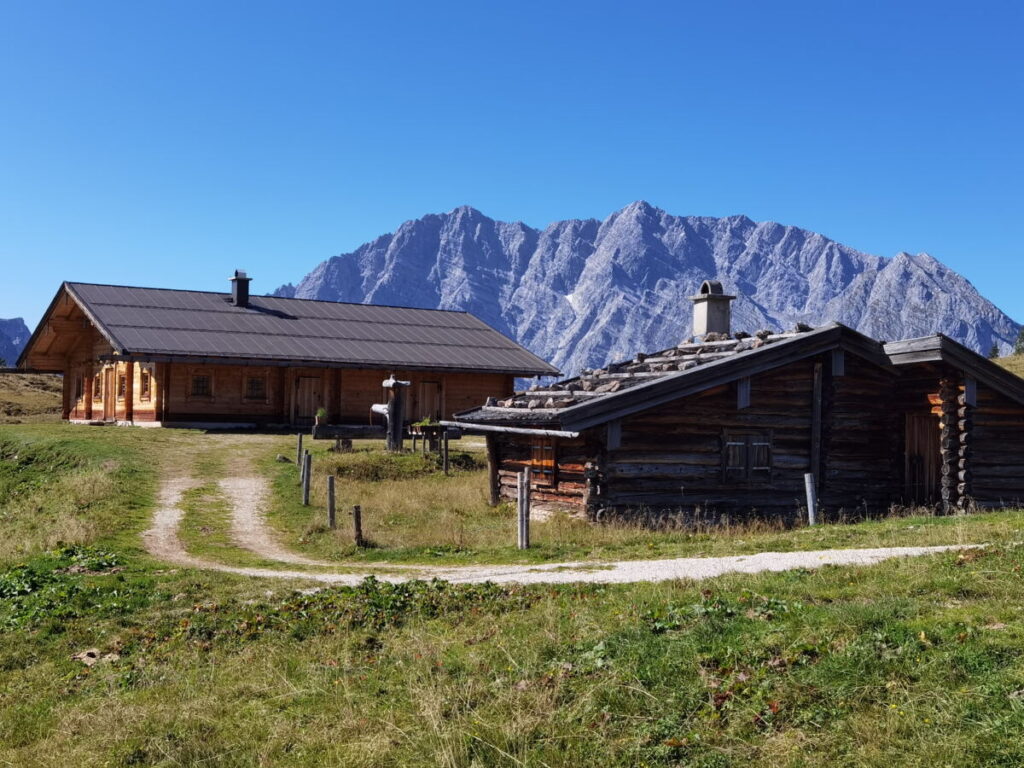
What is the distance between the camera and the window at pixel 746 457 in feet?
68.4

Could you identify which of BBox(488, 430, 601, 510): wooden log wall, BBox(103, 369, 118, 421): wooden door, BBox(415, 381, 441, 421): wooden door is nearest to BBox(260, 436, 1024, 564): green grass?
BBox(488, 430, 601, 510): wooden log wall

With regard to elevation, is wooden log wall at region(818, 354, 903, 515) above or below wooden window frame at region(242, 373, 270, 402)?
below

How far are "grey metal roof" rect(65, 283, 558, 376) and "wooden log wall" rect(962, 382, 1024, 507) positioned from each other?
23.4 meters

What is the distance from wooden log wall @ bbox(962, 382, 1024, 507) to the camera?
22672 mm

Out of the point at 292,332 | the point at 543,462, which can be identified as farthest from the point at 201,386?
the point at 543,462

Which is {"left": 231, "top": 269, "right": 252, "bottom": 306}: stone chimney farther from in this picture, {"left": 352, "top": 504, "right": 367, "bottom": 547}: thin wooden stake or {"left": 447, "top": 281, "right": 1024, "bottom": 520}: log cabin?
{"left": 352, "top": 504, "right": 367, "bottom": 547}: thin wooden stake

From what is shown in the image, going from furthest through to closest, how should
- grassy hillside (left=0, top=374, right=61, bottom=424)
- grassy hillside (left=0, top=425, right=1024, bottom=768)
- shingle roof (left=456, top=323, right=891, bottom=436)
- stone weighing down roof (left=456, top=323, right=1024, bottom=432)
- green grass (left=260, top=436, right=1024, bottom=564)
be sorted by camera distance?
grassy hillside (left=0, top=374, right=61, bottom=424)
stone weighing down roof (left=456, top=323, right=1024, bottom=432)
shingle roof (left=456, top=323, right=891, bottom=436)
green grass (left=260, top=436, right=1024, bottom=564)
grassy hillside (left=0, top=425, right=1024, bottom=768)

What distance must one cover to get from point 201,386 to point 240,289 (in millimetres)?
8944

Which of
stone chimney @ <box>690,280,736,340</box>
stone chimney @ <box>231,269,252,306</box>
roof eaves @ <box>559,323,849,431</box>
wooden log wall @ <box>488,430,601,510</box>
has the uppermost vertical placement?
stone chimney @ <box>231,269,252,306</box>

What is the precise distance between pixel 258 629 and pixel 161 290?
1518 inches

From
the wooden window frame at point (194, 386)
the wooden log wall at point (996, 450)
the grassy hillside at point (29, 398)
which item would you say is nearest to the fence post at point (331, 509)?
the wooden log wall at point (996, 450)

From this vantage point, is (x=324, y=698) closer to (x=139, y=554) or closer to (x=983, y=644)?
(x=983, y=644)

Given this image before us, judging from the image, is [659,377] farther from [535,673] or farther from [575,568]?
[535,673]

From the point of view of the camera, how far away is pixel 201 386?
3912cm
